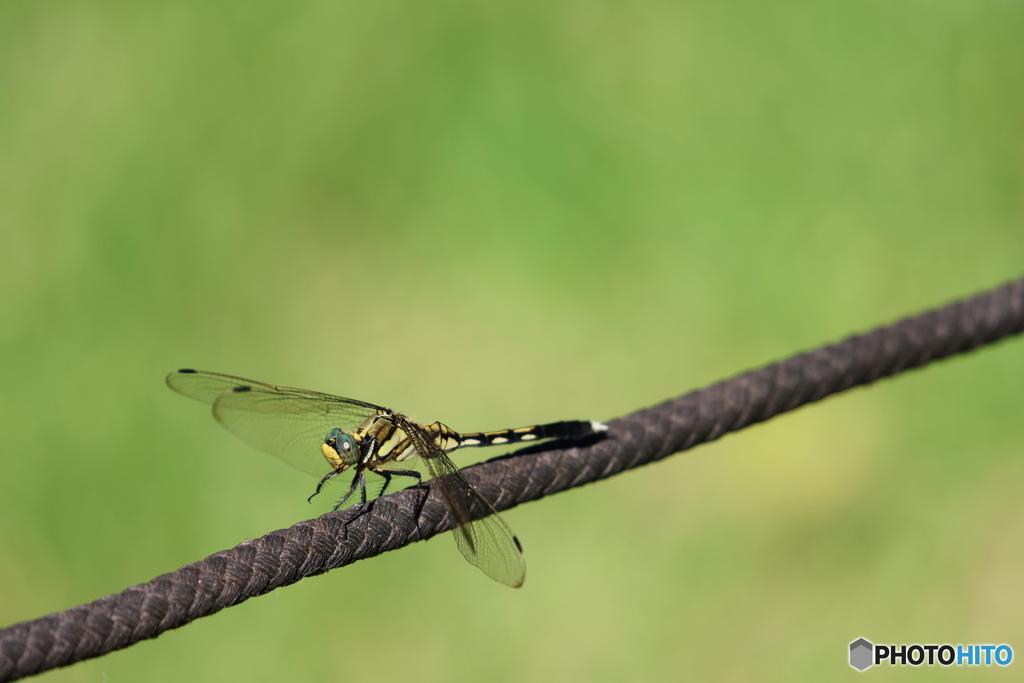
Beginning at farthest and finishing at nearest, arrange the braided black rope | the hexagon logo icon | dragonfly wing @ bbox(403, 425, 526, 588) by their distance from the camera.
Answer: the hexagon logo icon → dragonfly wing @ bbox(403, 425, 526, 588) → the braided black rope

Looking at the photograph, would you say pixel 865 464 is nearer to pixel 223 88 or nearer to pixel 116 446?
pixel 116 446

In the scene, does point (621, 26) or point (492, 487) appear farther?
point (621, 26)

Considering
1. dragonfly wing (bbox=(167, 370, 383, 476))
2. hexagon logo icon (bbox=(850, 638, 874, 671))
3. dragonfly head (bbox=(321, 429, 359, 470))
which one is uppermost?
dragonfly wing (bbox=(167, 370, 383, 476))

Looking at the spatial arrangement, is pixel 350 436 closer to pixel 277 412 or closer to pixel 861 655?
pixel 277 412

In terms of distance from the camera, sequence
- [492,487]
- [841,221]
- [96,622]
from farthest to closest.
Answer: [841,221]
[492,487]
[96,622]

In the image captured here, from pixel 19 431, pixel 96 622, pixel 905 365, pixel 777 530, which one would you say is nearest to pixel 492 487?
pixel 96 622

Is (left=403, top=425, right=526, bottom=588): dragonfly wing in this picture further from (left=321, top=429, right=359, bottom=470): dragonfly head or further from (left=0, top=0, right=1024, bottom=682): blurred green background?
(left=0, top=0, right=1024, bottom=682): blurred green background

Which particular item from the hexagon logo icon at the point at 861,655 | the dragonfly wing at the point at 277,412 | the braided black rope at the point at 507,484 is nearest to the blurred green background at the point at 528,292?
the hexagon logo icon at the point at 861,655

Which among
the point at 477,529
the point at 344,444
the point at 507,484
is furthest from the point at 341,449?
the point at 507,484

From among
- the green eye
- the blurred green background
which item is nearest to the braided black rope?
the green eye
